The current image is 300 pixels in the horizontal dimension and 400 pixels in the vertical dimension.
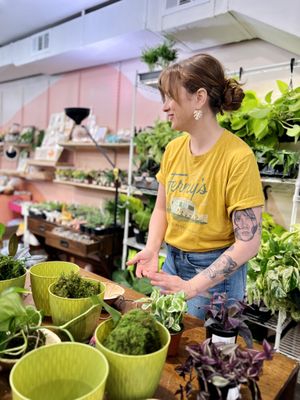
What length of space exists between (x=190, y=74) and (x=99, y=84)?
2901 millimetres

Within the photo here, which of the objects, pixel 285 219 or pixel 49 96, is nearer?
pixel 285 219

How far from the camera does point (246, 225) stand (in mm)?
924

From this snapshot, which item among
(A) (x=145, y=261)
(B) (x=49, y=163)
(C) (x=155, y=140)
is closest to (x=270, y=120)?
(C) (x=155, y=140)

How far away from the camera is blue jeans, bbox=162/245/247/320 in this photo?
1.04m

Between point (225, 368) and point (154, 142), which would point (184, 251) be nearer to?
point (225, 368)

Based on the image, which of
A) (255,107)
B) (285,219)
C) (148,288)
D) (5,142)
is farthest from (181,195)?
(5,142)

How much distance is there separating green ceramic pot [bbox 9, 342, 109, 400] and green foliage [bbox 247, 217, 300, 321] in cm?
137

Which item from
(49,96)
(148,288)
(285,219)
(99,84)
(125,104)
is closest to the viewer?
(148,288)

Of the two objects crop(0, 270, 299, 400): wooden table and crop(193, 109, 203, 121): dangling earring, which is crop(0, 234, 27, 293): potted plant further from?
crop(193, 109, 203, 121): dangling earring

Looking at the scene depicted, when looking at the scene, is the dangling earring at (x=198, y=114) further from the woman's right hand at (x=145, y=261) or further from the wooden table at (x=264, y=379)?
the wooden table at (x=264, y=379)

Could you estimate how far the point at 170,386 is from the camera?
0.62 meters

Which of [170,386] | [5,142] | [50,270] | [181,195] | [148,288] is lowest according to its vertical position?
[148,288]

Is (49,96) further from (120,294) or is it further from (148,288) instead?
(120,294)

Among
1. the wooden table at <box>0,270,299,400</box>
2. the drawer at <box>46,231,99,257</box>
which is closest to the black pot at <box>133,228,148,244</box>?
the drawer at <box>46,231,99,257</box>
